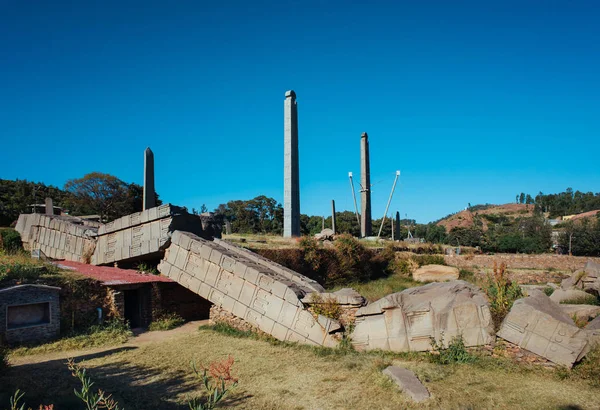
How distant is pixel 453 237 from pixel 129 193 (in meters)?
39.8

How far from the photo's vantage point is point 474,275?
2095 cm

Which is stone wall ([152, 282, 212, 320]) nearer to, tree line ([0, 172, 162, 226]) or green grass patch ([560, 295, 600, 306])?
green grass patch ([560, 295, 600, 306])

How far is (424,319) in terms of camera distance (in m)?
8.17

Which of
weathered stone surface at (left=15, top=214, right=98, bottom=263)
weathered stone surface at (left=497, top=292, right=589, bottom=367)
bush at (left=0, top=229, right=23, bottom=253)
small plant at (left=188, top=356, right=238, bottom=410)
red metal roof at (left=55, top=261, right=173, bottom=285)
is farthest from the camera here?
bush at (left=0, top=229, right=23, bottom=253)

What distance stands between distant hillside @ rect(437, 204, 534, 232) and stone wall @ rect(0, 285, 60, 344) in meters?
77.5

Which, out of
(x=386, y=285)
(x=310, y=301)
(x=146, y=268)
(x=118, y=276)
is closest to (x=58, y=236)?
(x=146, y=268)

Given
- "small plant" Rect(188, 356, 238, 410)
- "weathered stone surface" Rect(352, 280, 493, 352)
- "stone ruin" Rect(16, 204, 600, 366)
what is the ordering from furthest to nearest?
"weathered stone surface" Rect(352, 280, 493, 352) → "stone ruin" Rect(16, 204, 600, 366) → "small plant" Rect(188, 356, 238, 410)

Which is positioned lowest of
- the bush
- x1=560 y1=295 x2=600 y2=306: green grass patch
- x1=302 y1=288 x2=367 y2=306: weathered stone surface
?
x1=560 y1=295 x2=600 y2=306: green grass patch

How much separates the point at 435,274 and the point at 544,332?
45.5 feet

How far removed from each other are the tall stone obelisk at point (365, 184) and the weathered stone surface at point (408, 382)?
2093cm

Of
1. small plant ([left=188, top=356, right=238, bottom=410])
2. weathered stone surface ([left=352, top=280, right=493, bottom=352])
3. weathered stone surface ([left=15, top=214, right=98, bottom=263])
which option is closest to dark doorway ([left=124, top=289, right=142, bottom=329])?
weathered stone surface ([left=15, top=214, right=98, bottom=263])

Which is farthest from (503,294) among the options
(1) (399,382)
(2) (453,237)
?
(2) (453,237)

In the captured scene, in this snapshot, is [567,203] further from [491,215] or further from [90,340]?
[90,340]

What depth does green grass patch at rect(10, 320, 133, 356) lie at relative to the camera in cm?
913
